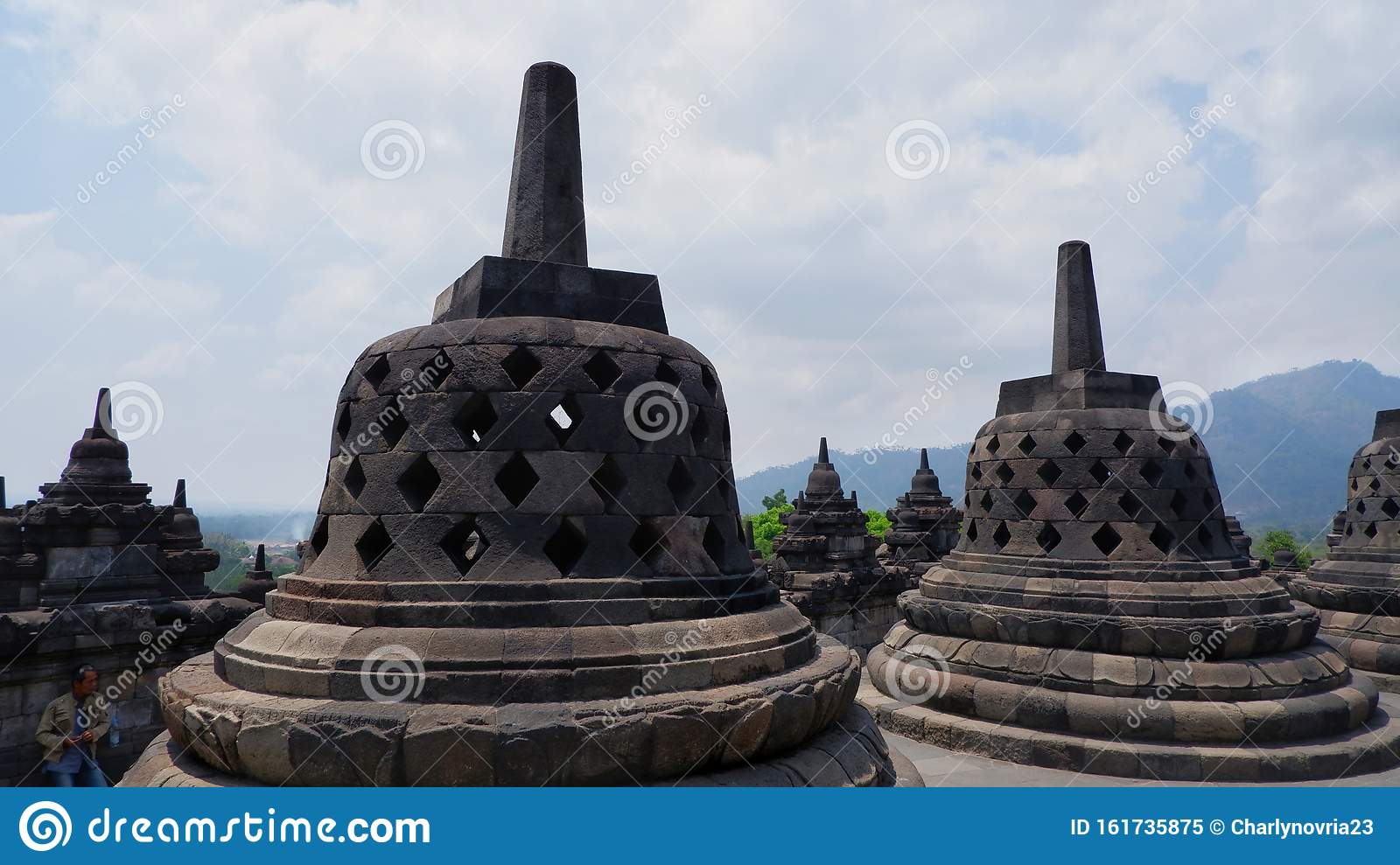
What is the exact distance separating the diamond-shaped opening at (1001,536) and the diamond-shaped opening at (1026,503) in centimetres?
25

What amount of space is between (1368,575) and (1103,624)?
6091 millimetres

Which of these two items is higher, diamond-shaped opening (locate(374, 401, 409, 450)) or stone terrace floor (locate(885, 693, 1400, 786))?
diamond-shaped opening (locate(374, 401, 409, 450))

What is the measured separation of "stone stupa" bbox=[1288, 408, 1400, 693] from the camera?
395 inches

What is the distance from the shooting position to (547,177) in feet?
15.5

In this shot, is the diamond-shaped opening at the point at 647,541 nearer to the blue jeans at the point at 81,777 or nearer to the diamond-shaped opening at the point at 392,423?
the diamond-shaped opening at the point at 392,423

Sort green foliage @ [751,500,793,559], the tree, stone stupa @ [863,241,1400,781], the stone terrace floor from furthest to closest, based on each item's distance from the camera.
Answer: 1. the tree
2. green foliage @ [751,500,793,559]
3. stone stupa @ [863,241,1400,781]
4. the stone terrace floor

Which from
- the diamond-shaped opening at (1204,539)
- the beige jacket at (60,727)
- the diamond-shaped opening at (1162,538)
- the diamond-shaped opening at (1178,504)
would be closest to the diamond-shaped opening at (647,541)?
the beige jacket at (60,727)

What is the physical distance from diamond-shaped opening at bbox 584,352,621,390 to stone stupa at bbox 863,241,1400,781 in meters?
5.33

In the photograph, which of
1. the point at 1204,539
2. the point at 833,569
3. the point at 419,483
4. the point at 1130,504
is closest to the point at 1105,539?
the point at 1130,504

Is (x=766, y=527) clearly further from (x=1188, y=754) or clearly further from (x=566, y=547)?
(x=566, y=547)

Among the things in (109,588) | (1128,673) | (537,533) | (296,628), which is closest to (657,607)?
(537,533)

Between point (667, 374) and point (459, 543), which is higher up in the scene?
point (667, 374)

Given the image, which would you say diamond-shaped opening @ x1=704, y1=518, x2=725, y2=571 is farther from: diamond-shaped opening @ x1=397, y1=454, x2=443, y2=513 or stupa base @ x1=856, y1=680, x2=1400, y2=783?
stupa base @ x1=856, y1=680, x2=1400, y2=783

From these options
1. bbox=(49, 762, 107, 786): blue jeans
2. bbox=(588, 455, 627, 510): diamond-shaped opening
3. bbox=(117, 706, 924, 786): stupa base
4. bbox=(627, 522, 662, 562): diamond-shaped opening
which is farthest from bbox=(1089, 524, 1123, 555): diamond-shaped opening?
bbox=(49, 762, 107, 786): blue jeans
